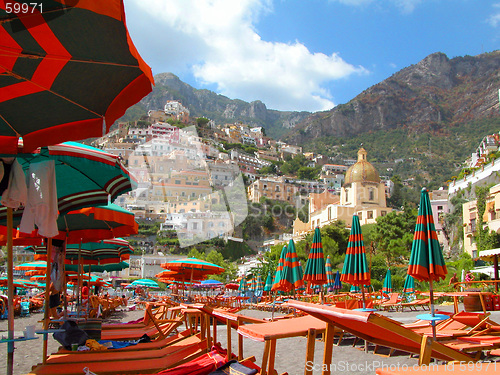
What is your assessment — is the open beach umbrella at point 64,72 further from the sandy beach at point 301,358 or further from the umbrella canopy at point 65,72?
the sandy beach at point 301,358

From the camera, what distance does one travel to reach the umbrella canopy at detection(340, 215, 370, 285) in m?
9.41

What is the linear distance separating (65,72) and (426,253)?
5.31 metres

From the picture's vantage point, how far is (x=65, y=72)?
2.77 metres

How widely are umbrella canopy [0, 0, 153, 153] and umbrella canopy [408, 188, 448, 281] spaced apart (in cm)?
477

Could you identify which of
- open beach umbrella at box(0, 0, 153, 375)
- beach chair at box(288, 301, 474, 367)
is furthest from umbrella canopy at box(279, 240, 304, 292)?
beach chair at box(288, 301, 474, 367)

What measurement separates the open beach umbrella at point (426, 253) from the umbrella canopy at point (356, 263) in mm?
3088

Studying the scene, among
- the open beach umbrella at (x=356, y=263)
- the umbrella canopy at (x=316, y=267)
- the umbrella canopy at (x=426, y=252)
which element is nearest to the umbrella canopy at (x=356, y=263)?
the open beach umbrella at (x=356, y=263)

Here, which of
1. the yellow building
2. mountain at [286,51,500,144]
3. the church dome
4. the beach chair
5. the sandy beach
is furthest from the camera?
mountain at [286,51,500,144]

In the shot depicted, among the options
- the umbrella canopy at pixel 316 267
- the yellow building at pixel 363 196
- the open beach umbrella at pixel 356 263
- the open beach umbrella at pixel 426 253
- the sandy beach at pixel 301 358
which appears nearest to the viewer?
the sandy beach at pixel 301 358

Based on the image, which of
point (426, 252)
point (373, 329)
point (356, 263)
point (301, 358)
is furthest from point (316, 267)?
point (373, 329)

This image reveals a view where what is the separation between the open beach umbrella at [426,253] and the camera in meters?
6.11

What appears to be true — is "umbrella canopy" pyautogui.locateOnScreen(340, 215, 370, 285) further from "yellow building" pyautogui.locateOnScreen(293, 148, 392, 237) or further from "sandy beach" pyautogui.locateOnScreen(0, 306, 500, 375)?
"yellow building" pyautogui.locateOnScreen(293, 148, 392, 237)

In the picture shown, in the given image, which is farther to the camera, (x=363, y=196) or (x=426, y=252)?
(x=363, y=196)

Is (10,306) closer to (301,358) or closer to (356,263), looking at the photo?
(301,358)
